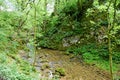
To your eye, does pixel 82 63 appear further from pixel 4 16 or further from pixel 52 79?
pixel 4 16

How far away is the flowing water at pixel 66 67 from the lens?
13.4m

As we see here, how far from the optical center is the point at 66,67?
49.5 feet

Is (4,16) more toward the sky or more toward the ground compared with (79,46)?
more toward the sky

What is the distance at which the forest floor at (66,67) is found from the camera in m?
13.4

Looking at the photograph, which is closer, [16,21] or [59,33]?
[16,21]

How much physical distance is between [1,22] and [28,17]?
126 inches

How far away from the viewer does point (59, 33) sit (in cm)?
2211

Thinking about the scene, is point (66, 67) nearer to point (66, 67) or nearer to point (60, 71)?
point (66, 67)

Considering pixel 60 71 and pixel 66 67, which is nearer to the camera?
pixel 60 71

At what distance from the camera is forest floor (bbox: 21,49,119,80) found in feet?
44.1

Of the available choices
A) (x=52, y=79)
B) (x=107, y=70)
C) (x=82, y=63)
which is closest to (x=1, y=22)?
(x=52, y=79)

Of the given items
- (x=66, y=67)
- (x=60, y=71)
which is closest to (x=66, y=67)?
(x=66, y=67)

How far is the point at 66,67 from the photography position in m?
15.1

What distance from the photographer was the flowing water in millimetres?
13367
